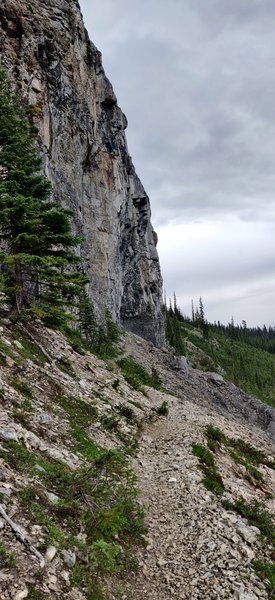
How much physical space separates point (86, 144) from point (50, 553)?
4885 cm

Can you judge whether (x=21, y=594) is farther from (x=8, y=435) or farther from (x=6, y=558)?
(x=8, y=435)

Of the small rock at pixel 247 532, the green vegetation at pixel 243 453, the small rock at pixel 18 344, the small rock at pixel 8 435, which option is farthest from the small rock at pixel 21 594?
the small rock at pixel 18 344

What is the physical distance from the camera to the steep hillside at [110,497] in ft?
21.5

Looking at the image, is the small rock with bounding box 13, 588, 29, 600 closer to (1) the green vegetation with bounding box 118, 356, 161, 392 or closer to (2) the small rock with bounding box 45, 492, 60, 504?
(2) the small rock with bounding box 45, 492, 60, 504

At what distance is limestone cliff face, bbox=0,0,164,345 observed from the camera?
117 feet

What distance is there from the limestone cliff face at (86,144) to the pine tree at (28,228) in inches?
85.2

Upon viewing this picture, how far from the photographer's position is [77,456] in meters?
10.7

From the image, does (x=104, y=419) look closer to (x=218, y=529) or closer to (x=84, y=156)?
(x=218, y=529)

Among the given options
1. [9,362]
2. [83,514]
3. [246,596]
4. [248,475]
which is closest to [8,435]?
[83,514]

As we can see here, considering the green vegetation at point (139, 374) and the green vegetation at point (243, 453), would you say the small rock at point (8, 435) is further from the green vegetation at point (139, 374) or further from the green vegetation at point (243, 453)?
the green vegetation at point (139, 374)

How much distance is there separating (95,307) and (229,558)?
40569 mm

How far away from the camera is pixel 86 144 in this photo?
48.4m

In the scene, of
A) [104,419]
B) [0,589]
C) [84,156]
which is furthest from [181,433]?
[84,156]

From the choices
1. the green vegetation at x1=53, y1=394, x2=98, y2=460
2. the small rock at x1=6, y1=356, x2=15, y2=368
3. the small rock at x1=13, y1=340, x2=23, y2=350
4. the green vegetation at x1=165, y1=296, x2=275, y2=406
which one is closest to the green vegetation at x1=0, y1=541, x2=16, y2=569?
the green vegetation at x1=53, y1=394, x2=98, y2=460
